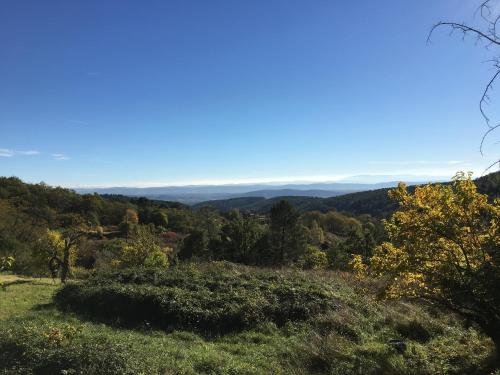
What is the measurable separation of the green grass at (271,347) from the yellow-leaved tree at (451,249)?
1476 mm

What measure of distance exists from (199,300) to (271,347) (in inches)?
207

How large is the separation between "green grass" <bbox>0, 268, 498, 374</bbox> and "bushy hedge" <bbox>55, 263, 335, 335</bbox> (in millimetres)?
803

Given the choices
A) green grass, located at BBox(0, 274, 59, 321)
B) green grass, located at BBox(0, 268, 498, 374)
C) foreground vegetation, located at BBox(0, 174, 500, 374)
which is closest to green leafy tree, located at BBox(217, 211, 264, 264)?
foreground vegetation, located at BBox(0, 174, 500, 374)

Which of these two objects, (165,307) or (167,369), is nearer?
(167,369)

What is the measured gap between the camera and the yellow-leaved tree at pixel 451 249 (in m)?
8.77

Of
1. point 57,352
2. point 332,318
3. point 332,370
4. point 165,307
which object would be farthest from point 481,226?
point 165,307

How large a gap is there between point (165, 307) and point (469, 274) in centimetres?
1162

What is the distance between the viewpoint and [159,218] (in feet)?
354

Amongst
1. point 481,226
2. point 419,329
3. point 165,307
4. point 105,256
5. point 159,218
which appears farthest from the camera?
point 159,218

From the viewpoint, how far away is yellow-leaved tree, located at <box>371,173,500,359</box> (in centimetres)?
877

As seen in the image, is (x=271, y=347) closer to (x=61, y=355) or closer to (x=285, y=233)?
(x=61, y=355)

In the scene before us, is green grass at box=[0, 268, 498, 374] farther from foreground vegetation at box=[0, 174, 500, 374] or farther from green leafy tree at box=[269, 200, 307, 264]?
green leafy tree at box=[269, 200, 307, 264]

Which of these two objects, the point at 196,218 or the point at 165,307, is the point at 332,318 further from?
the point at 196,218

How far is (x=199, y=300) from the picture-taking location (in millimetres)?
17000
